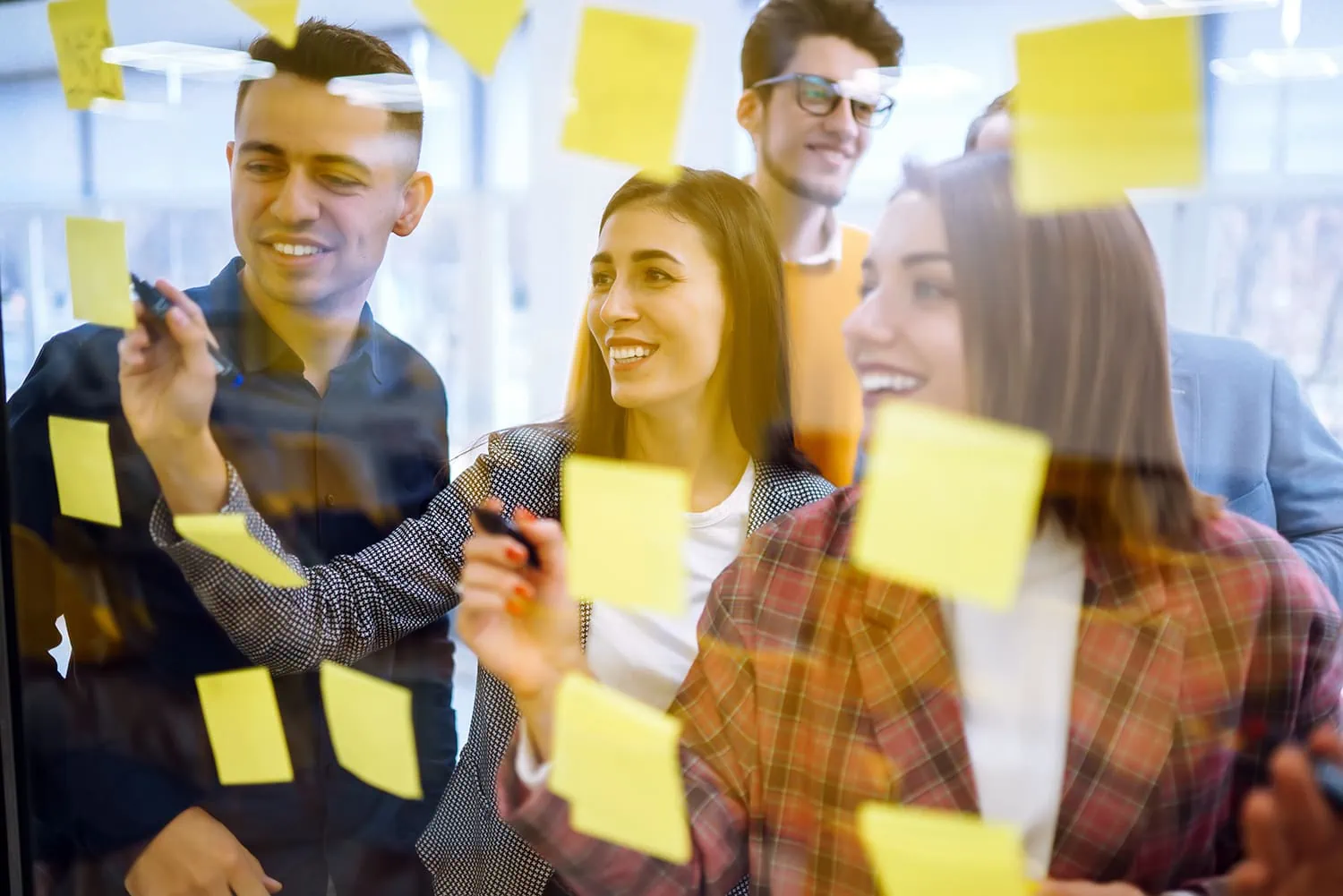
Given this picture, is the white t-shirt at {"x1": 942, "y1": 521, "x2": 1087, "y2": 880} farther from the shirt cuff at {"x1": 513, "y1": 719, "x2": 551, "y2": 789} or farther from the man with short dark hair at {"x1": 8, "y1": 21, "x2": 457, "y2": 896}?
the man with short dark hair at {"x1": 8, "y1": 21, "x2": 457, "y2": 896}

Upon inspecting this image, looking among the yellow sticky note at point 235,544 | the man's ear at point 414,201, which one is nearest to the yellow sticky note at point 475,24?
the man's ear at point 414,201

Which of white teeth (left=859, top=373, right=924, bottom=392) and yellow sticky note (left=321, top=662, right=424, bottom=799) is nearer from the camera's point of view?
white teeth (left=859, top=373, right=924, bottom=392)

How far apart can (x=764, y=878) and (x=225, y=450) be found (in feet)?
2.46

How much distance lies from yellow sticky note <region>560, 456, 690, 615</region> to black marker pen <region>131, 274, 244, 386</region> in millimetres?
467

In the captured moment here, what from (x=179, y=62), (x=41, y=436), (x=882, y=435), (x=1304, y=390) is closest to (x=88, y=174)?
(x=179, y=62)

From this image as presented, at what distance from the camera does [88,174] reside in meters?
1.22

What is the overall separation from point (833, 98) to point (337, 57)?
0.54 metres

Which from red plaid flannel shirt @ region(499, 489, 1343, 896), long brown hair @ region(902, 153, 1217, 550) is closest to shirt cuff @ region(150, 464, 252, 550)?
→ red plaid flannel shirt @ region(499, 489, 1343, 896)

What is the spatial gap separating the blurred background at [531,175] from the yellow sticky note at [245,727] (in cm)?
28

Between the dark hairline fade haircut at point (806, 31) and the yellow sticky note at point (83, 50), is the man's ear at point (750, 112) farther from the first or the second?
the yellow sticky note at point (83, 50)

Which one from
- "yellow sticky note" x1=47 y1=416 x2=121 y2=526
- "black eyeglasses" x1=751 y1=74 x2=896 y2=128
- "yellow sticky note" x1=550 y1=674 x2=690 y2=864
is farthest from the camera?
"yellow sticky note" x1=47 y1=416 x2=121 y2=526

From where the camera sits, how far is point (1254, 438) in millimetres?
760

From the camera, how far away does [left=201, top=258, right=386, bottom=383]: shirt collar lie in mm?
1130

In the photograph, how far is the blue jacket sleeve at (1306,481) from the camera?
29.2 inches
